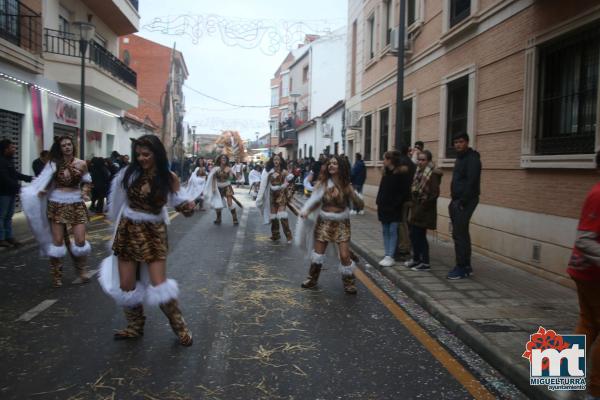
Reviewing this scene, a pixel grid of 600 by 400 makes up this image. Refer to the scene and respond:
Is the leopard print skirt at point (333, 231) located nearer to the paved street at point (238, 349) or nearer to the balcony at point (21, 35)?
the paved street at point (238, 349)

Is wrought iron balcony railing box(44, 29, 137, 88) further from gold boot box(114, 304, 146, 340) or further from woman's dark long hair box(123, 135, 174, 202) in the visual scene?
gold boot box(114, 304, 146, 340)

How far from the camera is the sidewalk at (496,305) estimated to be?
4293 millimetres

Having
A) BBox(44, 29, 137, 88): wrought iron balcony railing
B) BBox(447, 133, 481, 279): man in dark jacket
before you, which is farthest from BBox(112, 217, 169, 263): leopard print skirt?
BBox(44, 29, 137, 88): wrought iron balcony railing

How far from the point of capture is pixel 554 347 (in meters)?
3.97

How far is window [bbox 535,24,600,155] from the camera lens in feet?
22.2

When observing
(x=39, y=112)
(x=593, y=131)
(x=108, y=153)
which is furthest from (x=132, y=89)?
(x=593, y=131)

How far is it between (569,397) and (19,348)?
168 inches

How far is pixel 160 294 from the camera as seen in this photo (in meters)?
4.53

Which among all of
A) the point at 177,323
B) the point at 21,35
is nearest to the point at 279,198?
the point at 177,323

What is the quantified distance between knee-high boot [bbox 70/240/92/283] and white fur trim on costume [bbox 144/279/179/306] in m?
2.72

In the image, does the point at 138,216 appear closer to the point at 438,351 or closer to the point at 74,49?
the point at 438,351

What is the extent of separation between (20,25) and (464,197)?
13.9m

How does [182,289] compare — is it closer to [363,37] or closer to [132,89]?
[363,37]

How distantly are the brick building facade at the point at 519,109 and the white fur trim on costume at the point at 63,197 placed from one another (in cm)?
634
